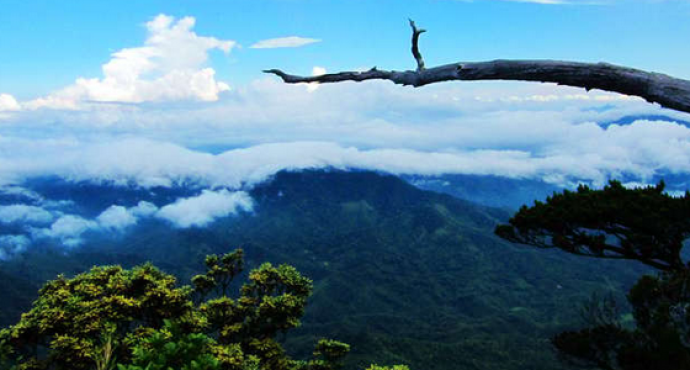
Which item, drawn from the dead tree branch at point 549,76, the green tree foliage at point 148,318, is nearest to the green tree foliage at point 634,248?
the green tree foliage at point 148,318

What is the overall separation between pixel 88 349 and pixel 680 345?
Result: 27389 mm

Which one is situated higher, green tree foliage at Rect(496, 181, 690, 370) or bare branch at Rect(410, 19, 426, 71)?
bare branch at Rect(410, 19, 426, 71)

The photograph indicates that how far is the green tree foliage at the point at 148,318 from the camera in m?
18.8

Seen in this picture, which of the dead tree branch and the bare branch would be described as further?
the bare branch

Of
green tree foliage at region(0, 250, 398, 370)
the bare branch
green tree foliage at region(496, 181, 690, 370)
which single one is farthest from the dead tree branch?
green tree foliage at region(496, 181, 690, 370)

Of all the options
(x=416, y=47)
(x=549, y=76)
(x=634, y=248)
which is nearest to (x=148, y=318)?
(x=416, y=47)

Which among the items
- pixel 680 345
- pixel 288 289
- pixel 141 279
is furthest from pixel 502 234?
pixel 141 279

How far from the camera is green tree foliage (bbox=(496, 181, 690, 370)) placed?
2219 centimetres

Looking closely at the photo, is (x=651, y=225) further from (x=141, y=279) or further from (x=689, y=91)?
(x=141, y=279)

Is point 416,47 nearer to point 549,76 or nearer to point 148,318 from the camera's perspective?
point 549,76

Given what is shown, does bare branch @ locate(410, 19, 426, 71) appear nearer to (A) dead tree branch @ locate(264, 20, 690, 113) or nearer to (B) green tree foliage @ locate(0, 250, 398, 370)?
(A) dead tree branch @ locate(264, 20, 690, 113)

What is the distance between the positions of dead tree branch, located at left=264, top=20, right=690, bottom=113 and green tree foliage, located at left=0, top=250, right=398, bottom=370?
285 inches

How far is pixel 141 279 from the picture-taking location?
22.5 m

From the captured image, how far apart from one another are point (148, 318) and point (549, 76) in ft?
73.7
